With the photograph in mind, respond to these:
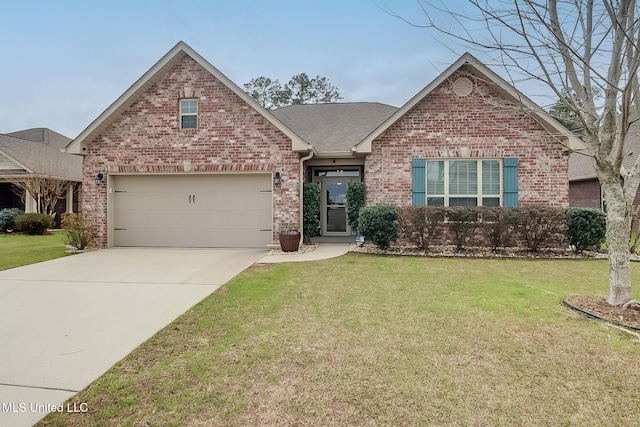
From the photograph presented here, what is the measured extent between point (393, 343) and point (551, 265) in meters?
6.18

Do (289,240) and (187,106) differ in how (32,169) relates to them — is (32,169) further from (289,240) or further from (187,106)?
(289,240)

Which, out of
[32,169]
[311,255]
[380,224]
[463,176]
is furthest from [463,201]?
[32,169]

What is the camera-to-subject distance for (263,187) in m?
10.7

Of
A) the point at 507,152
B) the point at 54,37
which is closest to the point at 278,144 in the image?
the point at 507,152

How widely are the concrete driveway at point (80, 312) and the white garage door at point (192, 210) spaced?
5.84 feet

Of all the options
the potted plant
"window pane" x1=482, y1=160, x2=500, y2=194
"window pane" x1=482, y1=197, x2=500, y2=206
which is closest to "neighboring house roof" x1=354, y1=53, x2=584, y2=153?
"window pane" x1=482, y1=160, x2=500, y2=194

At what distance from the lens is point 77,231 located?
10273 millimetres

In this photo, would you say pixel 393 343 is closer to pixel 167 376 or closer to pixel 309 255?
pixel 167 376

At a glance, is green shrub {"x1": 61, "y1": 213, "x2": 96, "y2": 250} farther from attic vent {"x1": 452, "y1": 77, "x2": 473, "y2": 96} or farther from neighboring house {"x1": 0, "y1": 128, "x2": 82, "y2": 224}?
attic vent {"x1": 452, "y1": 77, "x2": 473, "y2": 96}

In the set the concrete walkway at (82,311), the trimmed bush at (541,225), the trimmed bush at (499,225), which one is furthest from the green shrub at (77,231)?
the trimmed bush at (541,225)

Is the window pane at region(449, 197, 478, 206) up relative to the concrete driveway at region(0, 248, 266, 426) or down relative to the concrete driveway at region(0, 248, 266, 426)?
A: up

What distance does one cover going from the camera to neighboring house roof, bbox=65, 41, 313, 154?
1023 cm

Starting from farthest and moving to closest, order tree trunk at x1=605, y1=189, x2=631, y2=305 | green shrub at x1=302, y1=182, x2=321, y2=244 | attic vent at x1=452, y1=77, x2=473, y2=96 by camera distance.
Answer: green shrub at x1=302, y1=182, x2=321, y2=244 → attic vent at x1=452, y1=77, x2=473, y2=96 → tree trunk at x1=605, y1=189, x2=631, y2=305

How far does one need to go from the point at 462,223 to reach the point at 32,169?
20210mm
